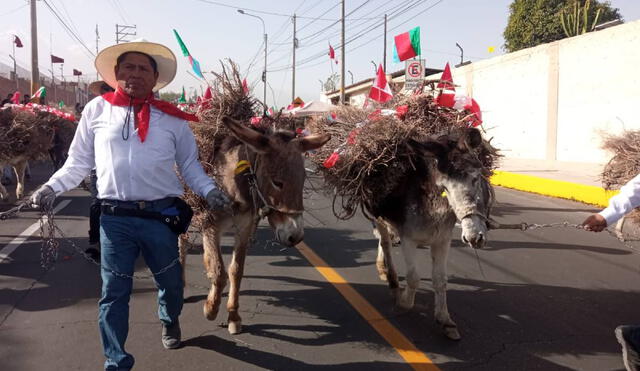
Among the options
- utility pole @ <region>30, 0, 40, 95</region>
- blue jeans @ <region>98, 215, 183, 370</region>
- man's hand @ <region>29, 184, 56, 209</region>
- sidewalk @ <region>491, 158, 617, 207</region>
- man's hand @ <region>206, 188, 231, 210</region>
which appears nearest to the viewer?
man's hand @ <region>29, 184, 56, 209</region>

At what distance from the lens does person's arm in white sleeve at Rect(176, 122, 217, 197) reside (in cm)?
330

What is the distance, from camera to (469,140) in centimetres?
355

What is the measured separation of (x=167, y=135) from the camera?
3168 millimetres

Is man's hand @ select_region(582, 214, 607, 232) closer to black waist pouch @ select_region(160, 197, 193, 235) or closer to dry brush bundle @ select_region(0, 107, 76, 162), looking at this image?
black waist pouch @ select_region(160, 197, 193, 235)

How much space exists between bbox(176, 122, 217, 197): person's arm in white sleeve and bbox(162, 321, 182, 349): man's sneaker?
118 cm

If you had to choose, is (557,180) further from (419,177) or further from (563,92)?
(419,177)

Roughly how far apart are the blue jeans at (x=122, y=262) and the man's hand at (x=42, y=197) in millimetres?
345

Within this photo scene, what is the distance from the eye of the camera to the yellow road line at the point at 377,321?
11.6 ft

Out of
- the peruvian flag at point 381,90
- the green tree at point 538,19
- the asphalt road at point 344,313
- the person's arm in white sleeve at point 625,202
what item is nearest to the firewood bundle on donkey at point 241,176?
the asphalt road at point 344,313

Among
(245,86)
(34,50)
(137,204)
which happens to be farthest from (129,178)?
(34,50)

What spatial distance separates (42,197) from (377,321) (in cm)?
299

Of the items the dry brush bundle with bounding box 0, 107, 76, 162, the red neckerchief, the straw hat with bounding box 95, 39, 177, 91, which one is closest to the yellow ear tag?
the red neckerchief

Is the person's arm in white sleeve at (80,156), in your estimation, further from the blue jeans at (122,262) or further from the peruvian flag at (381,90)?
the peruvian flag at (381,90)

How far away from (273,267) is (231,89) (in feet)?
8.40
